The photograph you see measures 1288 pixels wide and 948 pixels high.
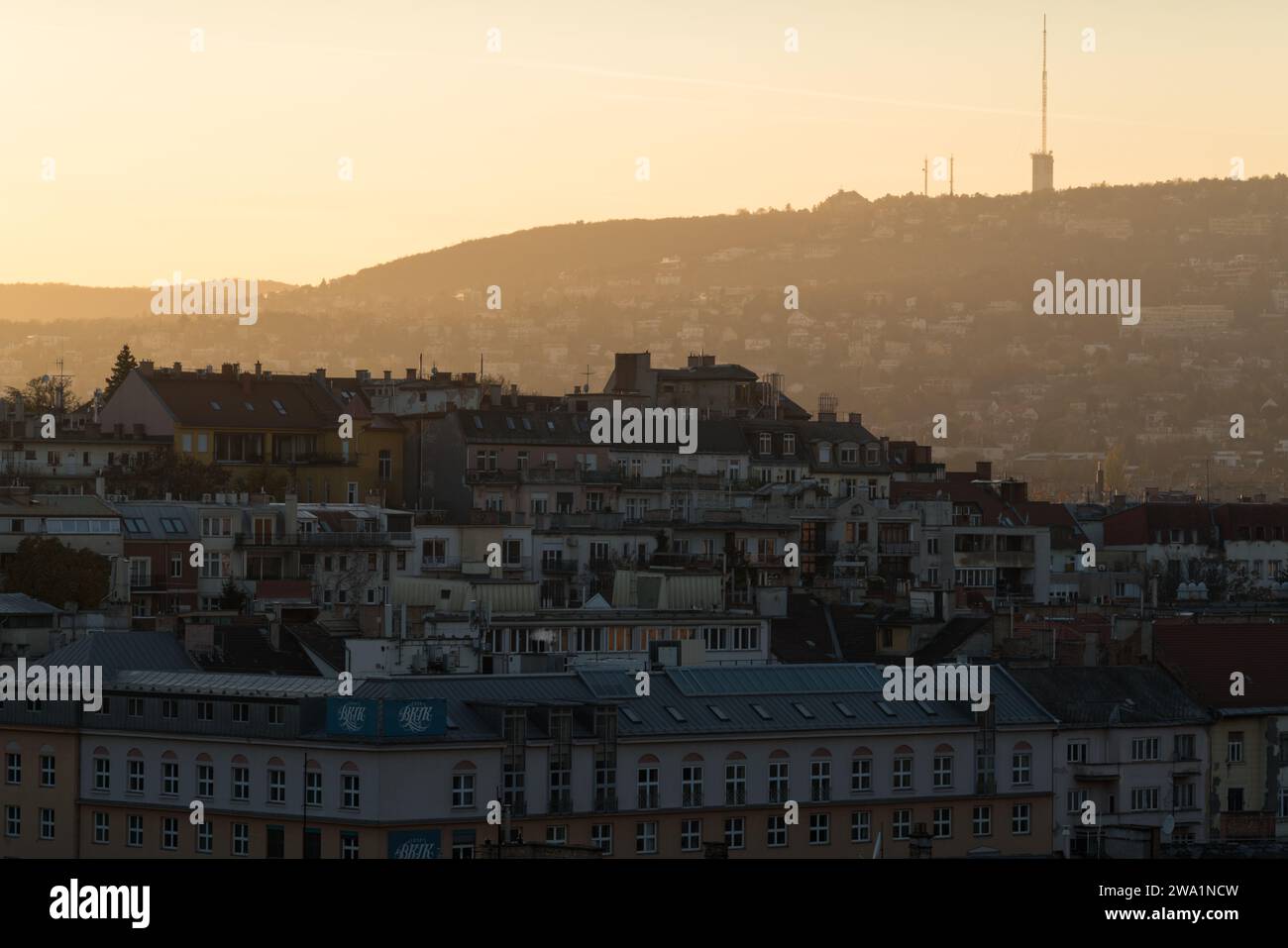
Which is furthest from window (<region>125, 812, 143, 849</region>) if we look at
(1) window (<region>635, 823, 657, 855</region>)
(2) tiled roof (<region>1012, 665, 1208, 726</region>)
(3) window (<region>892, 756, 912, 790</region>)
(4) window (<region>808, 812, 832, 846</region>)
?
(2) tiled roof (<region>1012, 665, 1208, 726</region>)

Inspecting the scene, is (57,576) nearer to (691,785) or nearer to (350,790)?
(691,785)

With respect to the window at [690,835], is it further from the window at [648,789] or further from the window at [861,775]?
the window at [861,775]

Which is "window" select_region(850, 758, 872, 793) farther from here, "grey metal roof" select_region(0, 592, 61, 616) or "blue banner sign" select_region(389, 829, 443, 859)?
"grey metal roof" select_region(0, 592, 61, 616)

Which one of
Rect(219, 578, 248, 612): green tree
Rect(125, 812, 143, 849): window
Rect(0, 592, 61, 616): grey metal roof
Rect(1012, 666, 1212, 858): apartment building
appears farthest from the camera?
Rect(219, 578, 248, 612): green tree

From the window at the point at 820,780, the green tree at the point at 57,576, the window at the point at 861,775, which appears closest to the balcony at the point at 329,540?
the green tree at the point at 57,576
